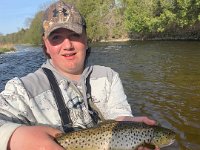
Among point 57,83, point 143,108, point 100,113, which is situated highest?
point 57,83

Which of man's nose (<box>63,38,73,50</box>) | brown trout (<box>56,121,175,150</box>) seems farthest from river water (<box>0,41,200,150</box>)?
man's nose (<box>63,38,73,50</box>)

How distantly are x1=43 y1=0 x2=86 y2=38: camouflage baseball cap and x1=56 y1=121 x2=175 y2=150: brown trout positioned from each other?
848 mm

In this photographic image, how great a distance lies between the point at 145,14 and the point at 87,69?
43.7m

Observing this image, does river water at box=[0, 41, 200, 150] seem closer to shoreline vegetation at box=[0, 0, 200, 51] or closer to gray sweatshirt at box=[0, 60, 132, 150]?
gray sweatshirt at box=[0, 60, 132, 150]

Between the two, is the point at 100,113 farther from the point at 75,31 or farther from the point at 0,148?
the point at 0,148

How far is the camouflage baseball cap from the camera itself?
2.62 meters

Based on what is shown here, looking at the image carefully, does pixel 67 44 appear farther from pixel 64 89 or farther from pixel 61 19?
Result: pixel 64 89

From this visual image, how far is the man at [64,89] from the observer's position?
2.46 metres

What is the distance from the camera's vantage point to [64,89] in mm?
2713

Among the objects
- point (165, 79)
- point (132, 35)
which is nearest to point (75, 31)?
point (165, 79)

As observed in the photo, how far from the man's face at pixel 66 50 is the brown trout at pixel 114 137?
632 mm

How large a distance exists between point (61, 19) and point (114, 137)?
1042 mm

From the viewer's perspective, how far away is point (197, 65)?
57.8ft

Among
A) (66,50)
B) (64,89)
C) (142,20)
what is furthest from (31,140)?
(142,20)
